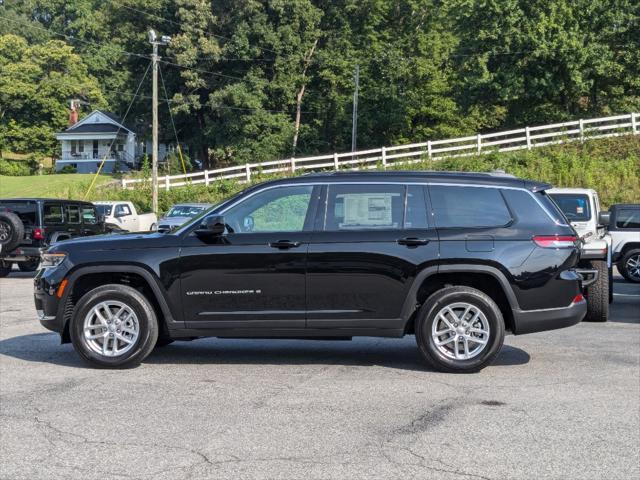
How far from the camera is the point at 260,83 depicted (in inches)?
2188

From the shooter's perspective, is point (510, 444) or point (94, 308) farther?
point (94, 308)

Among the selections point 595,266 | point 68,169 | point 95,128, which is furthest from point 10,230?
point 95,128

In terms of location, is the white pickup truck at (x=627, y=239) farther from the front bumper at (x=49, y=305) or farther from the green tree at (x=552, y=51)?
the green tree at (x=552, y=51)

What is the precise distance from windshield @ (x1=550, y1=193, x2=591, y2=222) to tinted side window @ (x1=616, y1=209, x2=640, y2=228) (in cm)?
468

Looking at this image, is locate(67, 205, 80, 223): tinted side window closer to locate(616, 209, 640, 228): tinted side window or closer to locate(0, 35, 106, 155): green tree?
locate(616, 209, 640, 228): tinted side window

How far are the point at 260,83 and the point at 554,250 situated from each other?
49.1 m

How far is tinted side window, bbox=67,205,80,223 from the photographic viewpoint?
65.0 feet

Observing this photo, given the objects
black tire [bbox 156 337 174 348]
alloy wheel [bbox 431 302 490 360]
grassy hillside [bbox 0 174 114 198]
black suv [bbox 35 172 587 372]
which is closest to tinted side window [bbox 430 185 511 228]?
black suv [bbox 35 172 587 372]

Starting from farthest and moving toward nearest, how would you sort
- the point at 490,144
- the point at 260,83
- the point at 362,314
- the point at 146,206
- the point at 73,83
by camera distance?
1. the point at 73,83
2. the point at 260,83
3. the point at 146,206
4. the point at 490,144
5. the point at 362,314

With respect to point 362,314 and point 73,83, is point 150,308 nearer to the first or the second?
point 362,314

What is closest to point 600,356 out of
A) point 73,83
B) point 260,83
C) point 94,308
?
point 94,308

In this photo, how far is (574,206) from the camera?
13891mm

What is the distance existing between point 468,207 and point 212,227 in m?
2.47

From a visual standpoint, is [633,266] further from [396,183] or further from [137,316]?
[137,316]
